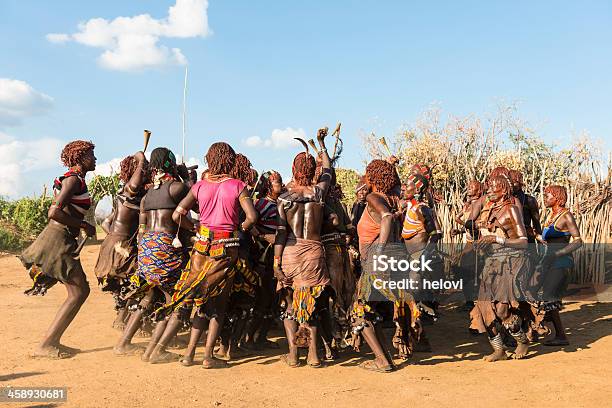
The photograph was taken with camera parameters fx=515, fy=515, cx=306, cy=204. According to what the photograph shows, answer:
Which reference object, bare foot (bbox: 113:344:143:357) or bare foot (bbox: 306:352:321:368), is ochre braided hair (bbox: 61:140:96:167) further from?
bare foot (bbox: 306:352:321:368)

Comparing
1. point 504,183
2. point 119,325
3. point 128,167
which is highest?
point 128,167

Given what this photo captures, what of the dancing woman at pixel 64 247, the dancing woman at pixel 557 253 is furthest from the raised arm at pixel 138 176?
the dancing woman at pixel 557 253

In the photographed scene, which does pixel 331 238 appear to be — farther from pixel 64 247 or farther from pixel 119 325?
pixel 119 325

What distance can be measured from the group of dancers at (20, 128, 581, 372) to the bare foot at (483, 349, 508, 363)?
19mm

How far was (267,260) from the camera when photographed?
19.5 feet

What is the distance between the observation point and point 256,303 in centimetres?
592

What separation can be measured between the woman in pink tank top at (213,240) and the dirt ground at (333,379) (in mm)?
575

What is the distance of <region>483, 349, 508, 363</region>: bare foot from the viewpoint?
548 cm

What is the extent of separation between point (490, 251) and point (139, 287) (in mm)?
3789

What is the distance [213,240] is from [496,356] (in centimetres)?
323

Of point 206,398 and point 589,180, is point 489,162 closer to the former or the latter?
point 589,180

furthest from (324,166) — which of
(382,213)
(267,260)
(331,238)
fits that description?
(267,260)

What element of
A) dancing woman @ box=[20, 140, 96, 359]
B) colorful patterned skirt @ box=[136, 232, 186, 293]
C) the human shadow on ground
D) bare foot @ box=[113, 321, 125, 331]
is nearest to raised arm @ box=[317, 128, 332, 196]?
colorful patterned skirt @ box=[136, 232, 186, 293]

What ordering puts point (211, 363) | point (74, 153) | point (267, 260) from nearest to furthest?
1. point (211, 363)
2. point (74, 153)
3. point (267, 260)
